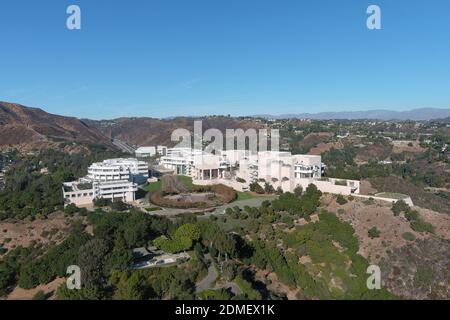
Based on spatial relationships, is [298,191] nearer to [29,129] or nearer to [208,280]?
[208,280]

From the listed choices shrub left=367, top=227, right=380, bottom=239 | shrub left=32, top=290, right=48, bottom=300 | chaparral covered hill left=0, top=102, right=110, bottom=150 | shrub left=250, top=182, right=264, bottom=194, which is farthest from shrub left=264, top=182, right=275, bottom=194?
chaparral covered hill left=0, top=102, right=110, bottom=150

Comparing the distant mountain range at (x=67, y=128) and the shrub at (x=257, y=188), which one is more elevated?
Result: the distant mountain range at (x=67, y=128)

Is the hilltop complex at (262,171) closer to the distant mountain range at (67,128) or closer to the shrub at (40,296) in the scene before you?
the shrub at (40,296)

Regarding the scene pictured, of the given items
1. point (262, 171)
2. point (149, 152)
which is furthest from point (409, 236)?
point (149, 152)

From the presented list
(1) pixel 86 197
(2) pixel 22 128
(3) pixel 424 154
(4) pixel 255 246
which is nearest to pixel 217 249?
(4) pixel 255 246

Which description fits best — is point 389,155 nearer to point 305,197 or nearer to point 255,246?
point 305,197

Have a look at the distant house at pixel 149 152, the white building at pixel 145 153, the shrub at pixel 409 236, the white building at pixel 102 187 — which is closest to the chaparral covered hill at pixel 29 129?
the white building at pixel 145 153

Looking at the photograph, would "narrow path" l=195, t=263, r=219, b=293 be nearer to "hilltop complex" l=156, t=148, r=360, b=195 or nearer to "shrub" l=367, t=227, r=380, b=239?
"shrub" l=367, t=227, r=380, b=239
